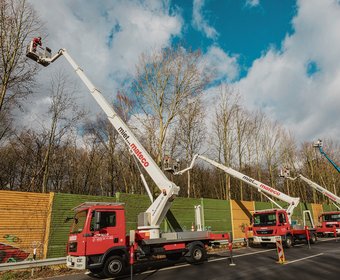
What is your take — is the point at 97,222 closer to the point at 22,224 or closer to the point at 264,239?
the point at 22,224

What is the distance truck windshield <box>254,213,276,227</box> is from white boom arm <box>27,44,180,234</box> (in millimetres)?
9235

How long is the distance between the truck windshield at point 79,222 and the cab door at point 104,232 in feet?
1.15

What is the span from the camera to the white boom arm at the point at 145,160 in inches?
445

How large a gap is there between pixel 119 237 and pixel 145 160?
3.48 metres

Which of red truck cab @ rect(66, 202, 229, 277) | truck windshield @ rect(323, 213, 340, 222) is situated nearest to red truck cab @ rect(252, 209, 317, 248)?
truck windshield @ rect(323, 213, 340, 222)

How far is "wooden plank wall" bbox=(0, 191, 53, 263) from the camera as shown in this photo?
35.3 ft

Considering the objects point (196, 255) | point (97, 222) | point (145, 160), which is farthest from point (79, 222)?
point (196, 255)

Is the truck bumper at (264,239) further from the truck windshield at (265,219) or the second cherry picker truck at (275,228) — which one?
the truck windshield at (265,219)

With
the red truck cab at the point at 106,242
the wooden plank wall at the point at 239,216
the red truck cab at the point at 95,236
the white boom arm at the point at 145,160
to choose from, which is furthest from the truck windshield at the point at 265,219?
the red truck cab at the point at 95,236

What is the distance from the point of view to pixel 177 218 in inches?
692

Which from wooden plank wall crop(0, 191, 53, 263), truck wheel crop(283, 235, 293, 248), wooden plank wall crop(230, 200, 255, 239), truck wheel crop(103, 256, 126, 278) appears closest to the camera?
truck wheel crop(103, 256, 126, 278)

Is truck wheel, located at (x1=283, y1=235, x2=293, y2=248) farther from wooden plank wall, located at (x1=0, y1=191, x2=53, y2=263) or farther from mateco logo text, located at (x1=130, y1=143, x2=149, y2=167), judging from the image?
wooden plank wall, located at (x1=0, y1=191, x2=53, y2=263)

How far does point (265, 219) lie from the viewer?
59.5 feet

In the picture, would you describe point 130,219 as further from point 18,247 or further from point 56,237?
point 18,247
